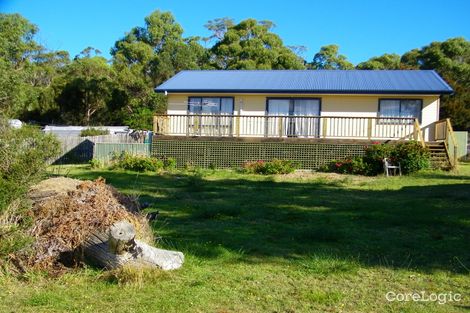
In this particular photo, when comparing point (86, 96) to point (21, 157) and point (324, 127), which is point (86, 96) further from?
point (21, 157)

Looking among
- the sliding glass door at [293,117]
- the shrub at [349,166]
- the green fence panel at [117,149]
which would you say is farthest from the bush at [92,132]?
the shrub at [349,166]

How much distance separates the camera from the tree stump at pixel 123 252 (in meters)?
5.48

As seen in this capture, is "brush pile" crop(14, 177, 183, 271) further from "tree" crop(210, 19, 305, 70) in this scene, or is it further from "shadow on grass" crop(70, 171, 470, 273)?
"tree" crop(210, 19, 305, 70)

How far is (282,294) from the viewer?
516 centimetres

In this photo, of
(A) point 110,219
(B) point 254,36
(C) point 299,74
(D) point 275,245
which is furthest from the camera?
(B) point 254,36

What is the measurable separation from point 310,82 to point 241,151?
5.49 meters

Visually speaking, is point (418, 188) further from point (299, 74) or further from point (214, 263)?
point (299, 74)

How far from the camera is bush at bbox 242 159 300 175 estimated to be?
18.4 m

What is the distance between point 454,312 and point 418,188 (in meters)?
9.53

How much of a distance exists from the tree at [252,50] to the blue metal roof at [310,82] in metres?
22.4

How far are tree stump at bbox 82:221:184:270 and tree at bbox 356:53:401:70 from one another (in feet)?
162

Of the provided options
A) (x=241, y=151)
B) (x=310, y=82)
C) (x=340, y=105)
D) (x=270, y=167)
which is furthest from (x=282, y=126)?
(x=270, y=167)

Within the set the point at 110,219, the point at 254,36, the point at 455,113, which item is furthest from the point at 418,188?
the point at 254,36

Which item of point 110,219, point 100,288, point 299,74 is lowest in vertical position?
point 100,288
